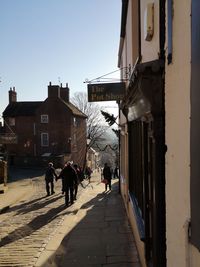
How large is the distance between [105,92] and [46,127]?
132 feet

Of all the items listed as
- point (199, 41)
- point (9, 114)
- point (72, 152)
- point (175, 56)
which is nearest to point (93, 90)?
point (175, 56)

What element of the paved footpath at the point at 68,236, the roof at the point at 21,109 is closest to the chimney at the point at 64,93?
the roof at the point at 21,109

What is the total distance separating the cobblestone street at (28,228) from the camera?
829 centimetres

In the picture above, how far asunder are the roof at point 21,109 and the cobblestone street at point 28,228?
113 feet

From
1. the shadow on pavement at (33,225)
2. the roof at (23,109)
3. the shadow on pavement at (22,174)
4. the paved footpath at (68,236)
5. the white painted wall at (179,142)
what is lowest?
the shadow on pavement at (22,174)

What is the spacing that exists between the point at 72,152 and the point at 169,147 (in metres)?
46.3

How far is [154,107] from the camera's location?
4039 mm

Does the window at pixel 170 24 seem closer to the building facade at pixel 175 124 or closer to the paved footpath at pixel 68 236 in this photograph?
the building facade at pixel 175 124

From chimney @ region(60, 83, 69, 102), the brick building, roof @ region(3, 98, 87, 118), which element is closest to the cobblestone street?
the brick building

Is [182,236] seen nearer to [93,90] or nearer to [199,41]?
[199,41]

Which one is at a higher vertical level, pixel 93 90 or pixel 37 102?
pixel 37 102

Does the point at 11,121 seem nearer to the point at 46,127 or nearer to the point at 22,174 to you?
the point at 46,127

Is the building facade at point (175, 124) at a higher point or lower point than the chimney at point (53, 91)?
lower

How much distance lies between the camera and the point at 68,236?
A: 32.6 feet
